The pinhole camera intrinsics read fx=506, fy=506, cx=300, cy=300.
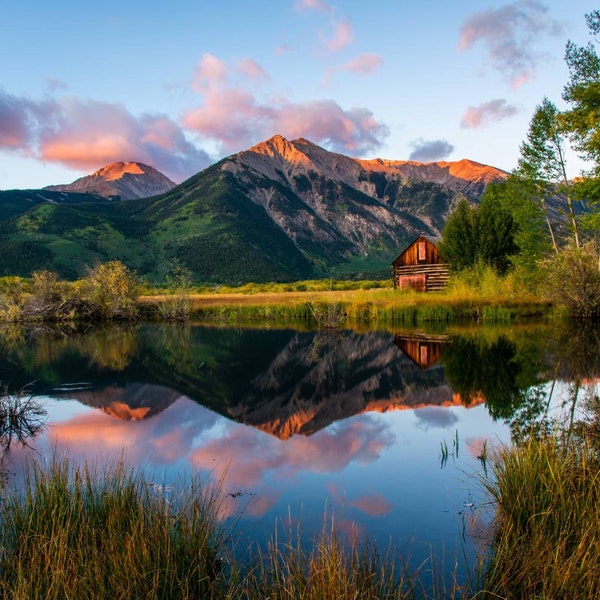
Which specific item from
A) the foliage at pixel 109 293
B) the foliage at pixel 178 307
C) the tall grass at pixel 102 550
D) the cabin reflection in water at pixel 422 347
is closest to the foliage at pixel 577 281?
the cabin reflection in water at pixel 422 347

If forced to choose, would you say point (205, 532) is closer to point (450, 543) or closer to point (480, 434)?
point (450, 543)

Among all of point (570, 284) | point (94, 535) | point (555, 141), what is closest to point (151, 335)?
point (570, 284)

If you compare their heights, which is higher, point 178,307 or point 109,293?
point 109,293

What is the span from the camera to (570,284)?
34.8 metres

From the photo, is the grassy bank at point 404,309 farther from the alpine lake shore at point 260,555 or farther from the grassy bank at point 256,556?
the grassy bank at point 256,556

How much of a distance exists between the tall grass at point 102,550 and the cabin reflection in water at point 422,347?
1662cm

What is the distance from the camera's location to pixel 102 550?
5.59 metres

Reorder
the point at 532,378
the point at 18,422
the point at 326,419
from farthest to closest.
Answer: the point at 532,378, the point at 326,419, the point at 18,422

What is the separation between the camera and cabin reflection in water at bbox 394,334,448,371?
2305 centimetres

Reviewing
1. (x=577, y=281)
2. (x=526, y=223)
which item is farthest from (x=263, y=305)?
(x=577, y=281)

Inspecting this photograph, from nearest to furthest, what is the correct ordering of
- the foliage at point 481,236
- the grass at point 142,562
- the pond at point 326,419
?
the grass at point 142,562
the pond at point 326,419
the foliage at point 481,236

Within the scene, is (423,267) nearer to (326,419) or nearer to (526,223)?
(526,223)

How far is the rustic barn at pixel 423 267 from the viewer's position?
5631cm

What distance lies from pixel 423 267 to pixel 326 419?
45.9 meters
